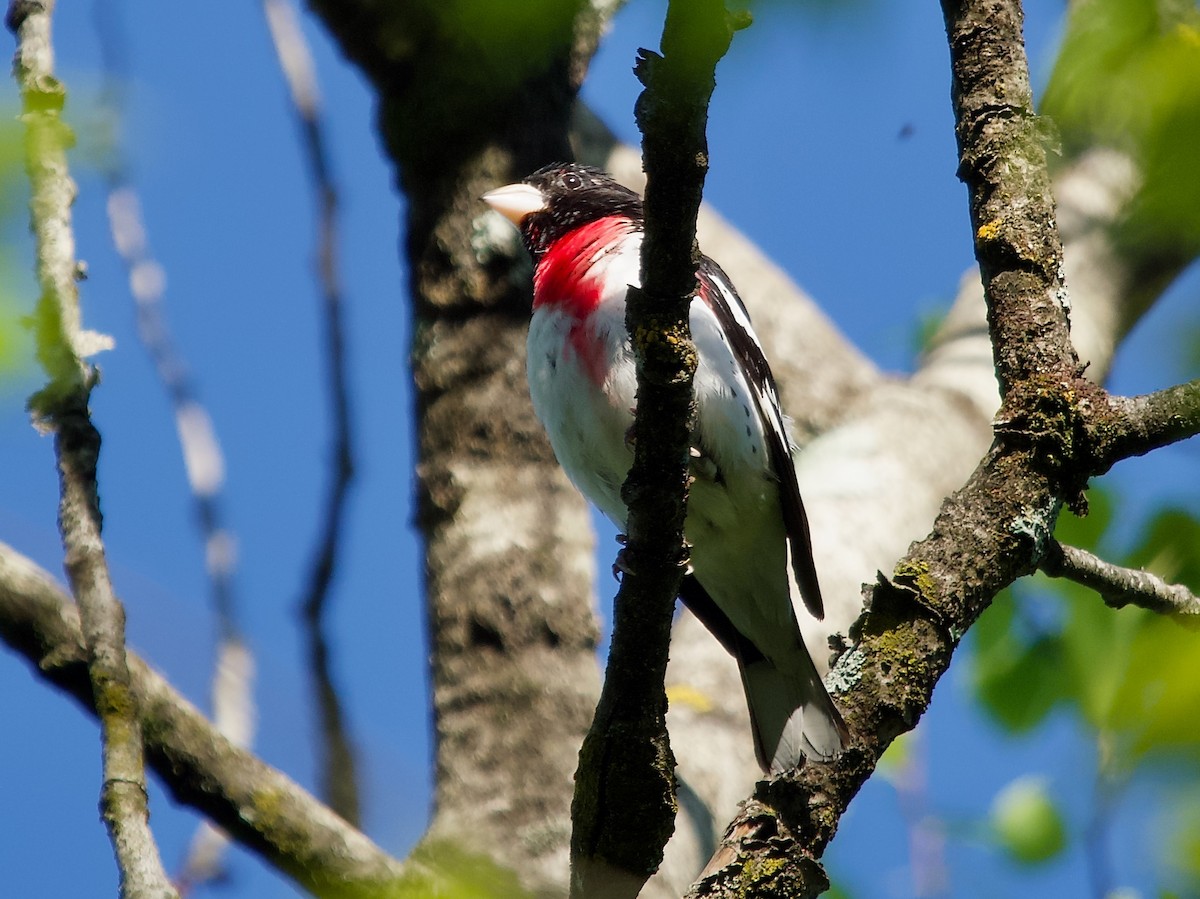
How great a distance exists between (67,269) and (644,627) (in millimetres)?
1180

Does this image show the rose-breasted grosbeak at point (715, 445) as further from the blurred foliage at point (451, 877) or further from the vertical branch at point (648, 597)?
the vertical branch at point (648, 597)

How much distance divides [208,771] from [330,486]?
101cm

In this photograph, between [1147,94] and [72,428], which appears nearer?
[1147,94]

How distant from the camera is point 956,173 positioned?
298 centimetres

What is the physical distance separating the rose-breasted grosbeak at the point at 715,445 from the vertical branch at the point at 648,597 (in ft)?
3.72

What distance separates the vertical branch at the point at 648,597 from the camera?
2.12 meters

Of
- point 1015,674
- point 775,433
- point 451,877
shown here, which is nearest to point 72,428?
point 451,877

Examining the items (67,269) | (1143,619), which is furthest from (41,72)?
(1143,619)

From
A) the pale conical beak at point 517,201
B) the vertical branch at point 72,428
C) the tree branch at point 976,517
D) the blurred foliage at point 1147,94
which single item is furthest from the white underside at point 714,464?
the vertical branch at point 72,428

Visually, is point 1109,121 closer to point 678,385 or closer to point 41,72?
point 678,385

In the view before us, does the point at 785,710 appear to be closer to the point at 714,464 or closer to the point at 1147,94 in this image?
A: the point at 714,464

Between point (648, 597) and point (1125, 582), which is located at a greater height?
point (1125, 582)

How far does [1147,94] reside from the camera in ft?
5.32

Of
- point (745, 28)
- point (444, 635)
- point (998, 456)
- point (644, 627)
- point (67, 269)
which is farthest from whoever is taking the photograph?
point (444, 635)
